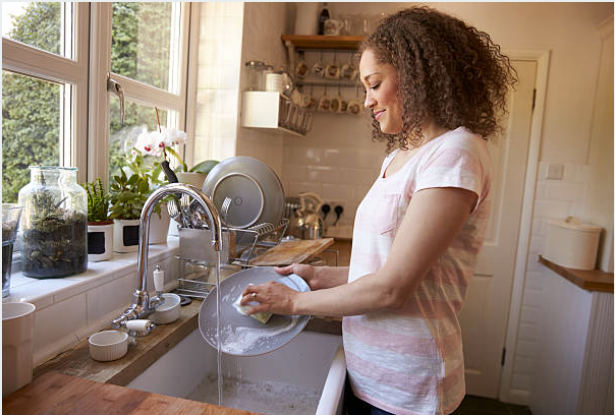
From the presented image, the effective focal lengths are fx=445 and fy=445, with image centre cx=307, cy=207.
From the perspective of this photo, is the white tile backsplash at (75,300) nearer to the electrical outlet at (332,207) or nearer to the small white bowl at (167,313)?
the small white bowl at (167,313)

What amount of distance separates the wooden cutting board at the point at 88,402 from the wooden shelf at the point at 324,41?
82.5 inches

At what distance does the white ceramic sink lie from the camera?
1.17 meters

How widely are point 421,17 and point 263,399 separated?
1.00m

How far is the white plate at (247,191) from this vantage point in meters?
1.45

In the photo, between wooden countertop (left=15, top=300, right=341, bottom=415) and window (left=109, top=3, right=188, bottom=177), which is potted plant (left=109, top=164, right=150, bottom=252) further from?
wooden countertop (left=15, top=300, right=341, bottom=415)

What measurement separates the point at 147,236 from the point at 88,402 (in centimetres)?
39

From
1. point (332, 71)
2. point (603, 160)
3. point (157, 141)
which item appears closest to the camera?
point (157, 141)

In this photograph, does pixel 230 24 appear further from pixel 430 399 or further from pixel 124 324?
pixel 430 399

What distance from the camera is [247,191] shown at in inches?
57.3

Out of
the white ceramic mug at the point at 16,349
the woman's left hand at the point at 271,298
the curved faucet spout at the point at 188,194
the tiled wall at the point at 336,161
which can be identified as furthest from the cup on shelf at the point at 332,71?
the white ceramic mug at the point at 16,349

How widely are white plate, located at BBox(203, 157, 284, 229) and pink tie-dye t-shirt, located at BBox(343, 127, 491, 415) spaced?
613 mm

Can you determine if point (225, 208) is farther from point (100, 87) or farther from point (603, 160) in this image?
point (603, 160)

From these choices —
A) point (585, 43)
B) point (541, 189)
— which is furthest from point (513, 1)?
point (541, 189)

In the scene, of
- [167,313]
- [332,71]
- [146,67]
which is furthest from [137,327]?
[332,71]
